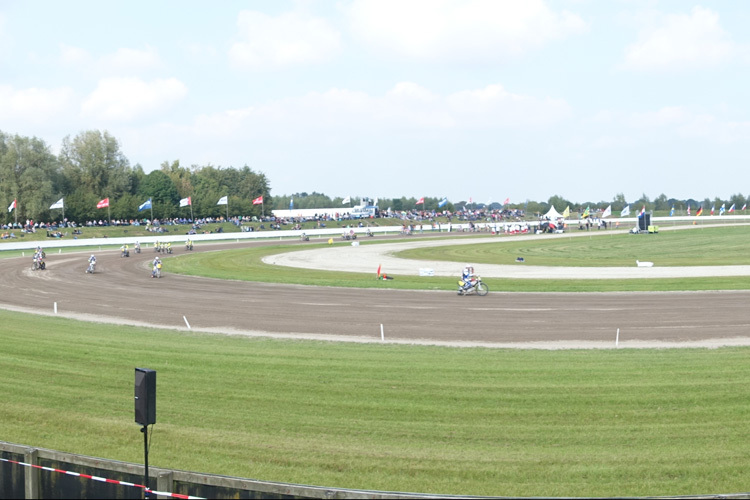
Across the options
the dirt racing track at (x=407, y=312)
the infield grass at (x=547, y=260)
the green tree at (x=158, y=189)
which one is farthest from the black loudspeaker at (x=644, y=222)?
the green tree at (x=158, y=189)

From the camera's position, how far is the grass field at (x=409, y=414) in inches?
371

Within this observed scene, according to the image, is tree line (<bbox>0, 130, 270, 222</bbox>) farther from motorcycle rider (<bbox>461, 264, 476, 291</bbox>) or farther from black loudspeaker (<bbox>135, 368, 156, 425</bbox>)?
black loudspeaker (<bbox>135, 368, 156, 425</bbox>)

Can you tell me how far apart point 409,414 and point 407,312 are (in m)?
14.9

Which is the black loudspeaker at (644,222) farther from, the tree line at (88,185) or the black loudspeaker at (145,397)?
the black loudspeaker at (145,397)

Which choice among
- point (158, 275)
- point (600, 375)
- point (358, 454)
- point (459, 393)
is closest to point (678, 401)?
point (600, 375)

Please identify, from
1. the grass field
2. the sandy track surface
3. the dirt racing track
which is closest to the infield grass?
the sandy track surface

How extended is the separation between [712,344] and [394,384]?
32.9 ft

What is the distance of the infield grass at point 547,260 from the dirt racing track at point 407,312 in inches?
113

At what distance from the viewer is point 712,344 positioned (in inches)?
753

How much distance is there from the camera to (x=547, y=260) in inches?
2078

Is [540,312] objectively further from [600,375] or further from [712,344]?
[600,375]

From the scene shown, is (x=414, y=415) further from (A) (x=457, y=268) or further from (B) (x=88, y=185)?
(B) (x=88, y=185)

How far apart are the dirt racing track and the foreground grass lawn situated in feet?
10.1

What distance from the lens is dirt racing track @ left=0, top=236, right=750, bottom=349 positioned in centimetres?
2109
